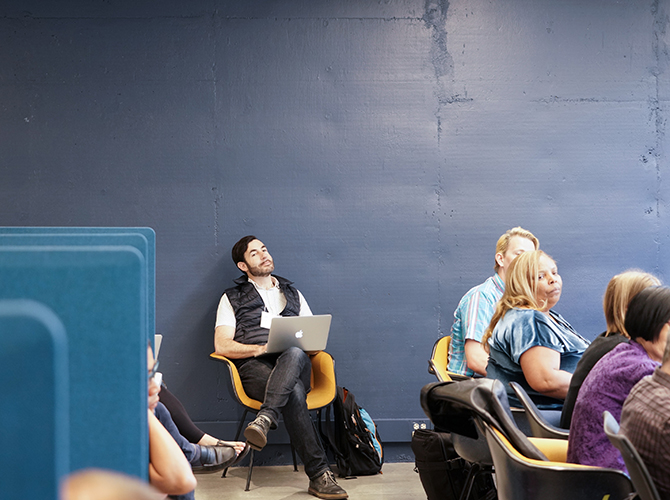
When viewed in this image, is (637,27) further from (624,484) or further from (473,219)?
(624,484)

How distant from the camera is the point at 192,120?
446 cm

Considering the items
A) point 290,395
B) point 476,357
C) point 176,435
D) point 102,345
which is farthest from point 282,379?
point 102,345

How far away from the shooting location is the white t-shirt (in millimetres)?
4211

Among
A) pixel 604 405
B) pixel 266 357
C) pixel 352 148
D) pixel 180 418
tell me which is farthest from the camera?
pixel 352 148

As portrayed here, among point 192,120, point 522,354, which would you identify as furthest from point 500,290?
point 192,120

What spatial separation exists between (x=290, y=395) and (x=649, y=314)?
7.51 feet

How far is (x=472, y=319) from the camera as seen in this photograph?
330cm

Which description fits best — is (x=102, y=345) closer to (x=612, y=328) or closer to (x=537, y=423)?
(x=537, y=423)

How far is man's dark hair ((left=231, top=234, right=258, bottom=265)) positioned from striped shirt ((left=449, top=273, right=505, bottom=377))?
157 cm

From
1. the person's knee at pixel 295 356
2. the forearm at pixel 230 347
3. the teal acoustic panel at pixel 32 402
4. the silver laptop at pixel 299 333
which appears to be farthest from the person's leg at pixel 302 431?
the teal acoustic panel at pixel 32 402

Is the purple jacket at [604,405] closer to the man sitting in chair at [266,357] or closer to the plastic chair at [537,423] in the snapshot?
the plastic chair at [537,423]

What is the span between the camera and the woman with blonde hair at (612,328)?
91.5 inches

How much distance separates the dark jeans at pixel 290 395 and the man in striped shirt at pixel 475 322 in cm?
95

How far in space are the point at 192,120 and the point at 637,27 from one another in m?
3.27
